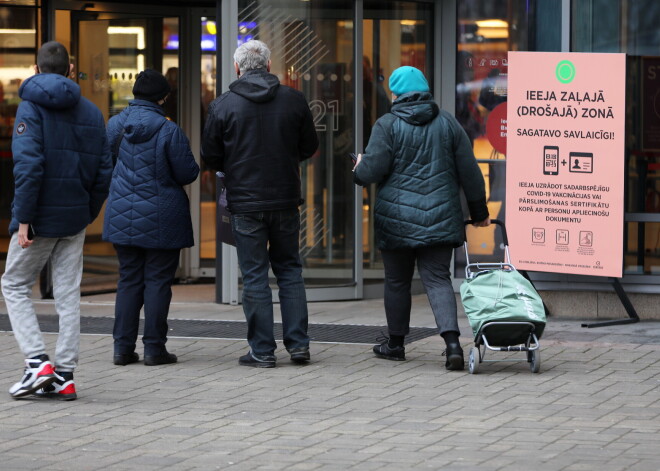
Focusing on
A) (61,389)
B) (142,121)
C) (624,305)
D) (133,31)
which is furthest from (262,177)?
(133,31)

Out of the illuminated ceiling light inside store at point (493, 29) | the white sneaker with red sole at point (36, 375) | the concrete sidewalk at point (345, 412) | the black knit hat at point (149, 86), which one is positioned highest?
the illuminated ceiling light inside store at point (493, 29)

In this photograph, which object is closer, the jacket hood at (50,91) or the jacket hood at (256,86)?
the jacket hood at (50,91)

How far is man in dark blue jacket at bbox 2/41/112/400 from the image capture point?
21.6 feet

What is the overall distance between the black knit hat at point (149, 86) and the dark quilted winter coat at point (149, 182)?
121 mm

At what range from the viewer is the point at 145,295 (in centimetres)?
775

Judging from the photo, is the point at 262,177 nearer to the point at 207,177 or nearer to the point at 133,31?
the point at 133,31

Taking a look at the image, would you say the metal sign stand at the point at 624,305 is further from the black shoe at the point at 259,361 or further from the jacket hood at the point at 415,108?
the black shoe at the point at 259,361

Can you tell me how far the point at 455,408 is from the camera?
21.4ft

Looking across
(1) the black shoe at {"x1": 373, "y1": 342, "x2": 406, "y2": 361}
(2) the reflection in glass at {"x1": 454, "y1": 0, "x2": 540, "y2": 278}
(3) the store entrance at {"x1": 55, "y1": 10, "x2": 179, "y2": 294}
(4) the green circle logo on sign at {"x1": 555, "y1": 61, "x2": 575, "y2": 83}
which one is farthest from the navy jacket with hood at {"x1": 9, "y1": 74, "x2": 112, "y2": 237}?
(2) the reflection in glass at {"x1": 454, "y1": 0, "x2": 540, "y2": 278}

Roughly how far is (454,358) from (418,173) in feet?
3.56

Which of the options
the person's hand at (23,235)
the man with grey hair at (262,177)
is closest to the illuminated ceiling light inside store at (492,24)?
the man with grey hair at (262,177)

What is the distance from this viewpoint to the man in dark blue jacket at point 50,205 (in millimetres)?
6574

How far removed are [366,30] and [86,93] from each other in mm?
2593

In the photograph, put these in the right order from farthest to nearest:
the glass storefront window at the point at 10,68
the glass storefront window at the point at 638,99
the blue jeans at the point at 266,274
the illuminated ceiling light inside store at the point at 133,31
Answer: the illuminated ceiling light inside store at the point at 133,31
the glass storefront window at the point at 10,68
the glass storefront window at the point at 638,99
the blue jeans at the point at 266,274
